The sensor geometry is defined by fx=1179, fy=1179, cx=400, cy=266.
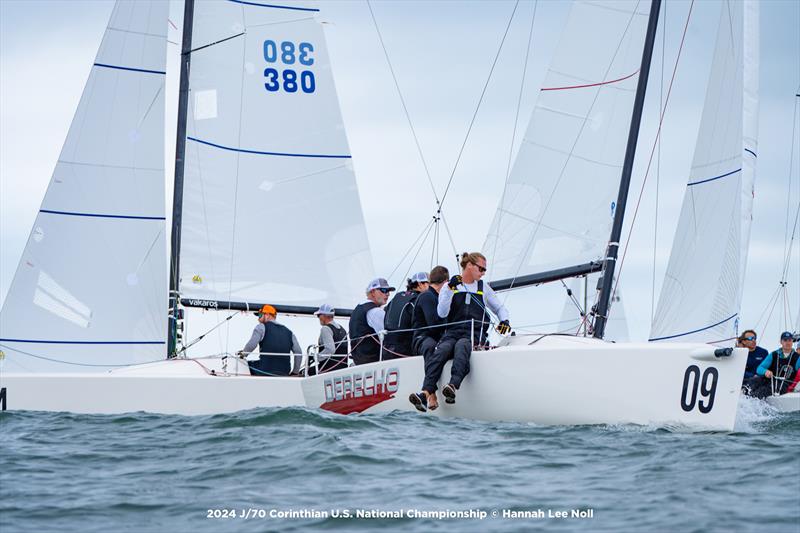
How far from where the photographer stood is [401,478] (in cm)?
686

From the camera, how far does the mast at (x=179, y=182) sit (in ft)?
43.8

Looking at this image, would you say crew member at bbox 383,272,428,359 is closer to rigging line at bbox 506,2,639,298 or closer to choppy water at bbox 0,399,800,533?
choppy water at bbox 0,399,800,533

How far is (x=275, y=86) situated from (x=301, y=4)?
111 cm

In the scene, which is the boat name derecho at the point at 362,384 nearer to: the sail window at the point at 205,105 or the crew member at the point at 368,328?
the crew member at the point at 368,328

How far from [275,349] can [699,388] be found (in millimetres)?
4561

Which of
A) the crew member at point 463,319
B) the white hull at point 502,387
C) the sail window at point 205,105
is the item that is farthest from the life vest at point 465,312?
the sail window at point 205,105

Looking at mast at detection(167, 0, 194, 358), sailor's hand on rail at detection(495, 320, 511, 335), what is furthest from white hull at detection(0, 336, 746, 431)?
mast at detection(167, 0, 194, 358)

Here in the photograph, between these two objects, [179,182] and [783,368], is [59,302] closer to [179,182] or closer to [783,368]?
[179,182]

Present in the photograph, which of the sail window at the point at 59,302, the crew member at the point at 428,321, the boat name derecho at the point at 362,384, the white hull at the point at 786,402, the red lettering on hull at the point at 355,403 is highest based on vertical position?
the crew member at the point at 428,321

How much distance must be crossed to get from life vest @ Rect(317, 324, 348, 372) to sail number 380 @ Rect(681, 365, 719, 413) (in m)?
3.37

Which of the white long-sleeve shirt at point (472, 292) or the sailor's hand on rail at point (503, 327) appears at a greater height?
the white long-sleeve shirt at point (472, 292)

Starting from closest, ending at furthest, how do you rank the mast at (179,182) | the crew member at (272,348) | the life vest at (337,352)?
the life vest at (337,352), the crew member at (272,348), the mast at (179,182)

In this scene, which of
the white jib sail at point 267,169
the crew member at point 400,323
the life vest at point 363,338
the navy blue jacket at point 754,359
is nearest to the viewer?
the crew member at point 400,323

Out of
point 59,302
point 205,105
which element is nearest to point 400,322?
point 59,302
